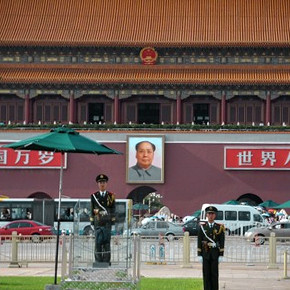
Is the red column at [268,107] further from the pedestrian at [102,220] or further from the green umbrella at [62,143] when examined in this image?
the pedestrian at [102,220]

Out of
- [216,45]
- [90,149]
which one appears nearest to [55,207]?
[216,45]

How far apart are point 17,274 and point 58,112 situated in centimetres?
3382

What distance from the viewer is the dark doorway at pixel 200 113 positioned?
5953 cm

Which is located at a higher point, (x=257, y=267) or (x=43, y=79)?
(x=43, y=79)

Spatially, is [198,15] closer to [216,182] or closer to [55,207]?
[216,182]

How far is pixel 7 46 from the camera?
5884 cm

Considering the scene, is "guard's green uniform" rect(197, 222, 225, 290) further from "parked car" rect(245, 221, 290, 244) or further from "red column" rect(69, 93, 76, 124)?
"red column" rect(69, 93, 76, 124)

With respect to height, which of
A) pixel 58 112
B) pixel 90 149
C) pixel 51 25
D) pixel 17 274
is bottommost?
pixel 17 274

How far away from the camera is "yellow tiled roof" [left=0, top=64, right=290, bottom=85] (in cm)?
5725

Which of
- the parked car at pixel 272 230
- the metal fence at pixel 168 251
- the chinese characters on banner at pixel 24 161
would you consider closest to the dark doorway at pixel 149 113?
the chinese characters on banner at pixel 24 161

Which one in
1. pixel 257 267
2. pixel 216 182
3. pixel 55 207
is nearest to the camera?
pixel 257 267

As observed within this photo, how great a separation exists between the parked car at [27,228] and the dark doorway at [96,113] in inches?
601

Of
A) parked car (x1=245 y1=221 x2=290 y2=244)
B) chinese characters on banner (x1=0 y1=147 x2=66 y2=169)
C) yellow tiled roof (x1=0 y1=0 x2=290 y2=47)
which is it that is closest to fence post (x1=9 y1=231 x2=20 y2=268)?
parked car (x1=245 y1=221 x2=290 y2=244)

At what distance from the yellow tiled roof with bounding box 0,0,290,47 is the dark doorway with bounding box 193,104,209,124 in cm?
373
